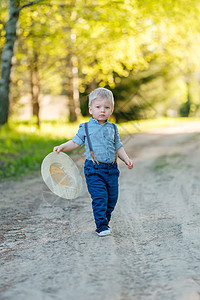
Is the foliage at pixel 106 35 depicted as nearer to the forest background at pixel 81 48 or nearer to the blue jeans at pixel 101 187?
the forest background at pixel 81 48

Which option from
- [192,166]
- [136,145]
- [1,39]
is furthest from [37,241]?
[1,39]

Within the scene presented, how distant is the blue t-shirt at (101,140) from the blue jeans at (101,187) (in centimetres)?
9

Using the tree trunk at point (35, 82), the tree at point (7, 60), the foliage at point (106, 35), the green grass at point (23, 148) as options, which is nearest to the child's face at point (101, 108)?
the green grass at point (23, 148)

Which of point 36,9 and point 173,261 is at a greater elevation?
point 36,9

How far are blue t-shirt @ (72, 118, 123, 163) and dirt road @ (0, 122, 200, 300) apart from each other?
82cm

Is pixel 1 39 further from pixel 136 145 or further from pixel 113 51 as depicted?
pixel 136 145

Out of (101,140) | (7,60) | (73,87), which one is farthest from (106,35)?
(101,140)

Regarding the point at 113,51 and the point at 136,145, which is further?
the point at 113,51

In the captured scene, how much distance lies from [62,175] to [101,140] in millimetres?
695

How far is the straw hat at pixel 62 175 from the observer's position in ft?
13.7

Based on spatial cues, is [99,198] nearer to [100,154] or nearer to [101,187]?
[101,187]

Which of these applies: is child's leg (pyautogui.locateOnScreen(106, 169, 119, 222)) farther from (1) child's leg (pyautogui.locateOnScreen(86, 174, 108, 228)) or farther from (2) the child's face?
(2) the child's face

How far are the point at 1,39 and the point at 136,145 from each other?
674cm

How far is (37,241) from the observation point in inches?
150
